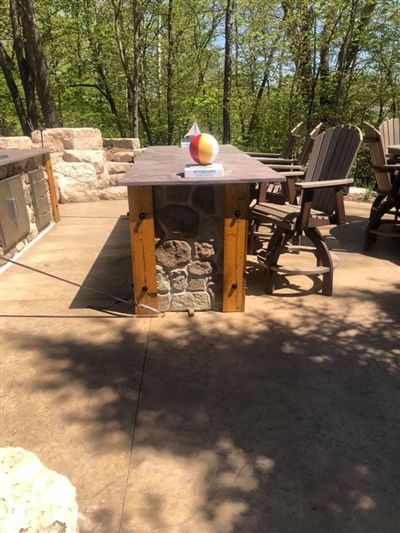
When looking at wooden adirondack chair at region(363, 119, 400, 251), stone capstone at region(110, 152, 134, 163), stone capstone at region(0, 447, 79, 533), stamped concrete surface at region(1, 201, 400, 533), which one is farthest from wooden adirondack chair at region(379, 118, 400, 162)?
stone capstone at region(0, 447, 79, 533)

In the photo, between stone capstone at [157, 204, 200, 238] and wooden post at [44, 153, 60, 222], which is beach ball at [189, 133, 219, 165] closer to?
stone capstone at [157, 204, 200, 238]

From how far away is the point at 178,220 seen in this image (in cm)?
281

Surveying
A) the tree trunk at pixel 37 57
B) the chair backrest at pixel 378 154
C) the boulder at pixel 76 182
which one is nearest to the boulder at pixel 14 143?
the boulder at pixel 76 182

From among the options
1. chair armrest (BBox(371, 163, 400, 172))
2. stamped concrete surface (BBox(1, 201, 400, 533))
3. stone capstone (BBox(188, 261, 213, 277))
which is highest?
chair armrest (BBox(371, 163, 400, 172))

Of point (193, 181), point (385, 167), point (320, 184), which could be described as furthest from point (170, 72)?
point (193, 181)

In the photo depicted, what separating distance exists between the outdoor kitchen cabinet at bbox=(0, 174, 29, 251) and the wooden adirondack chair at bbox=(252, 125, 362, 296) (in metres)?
2.56

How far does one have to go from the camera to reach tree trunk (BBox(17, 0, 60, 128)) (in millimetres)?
7652

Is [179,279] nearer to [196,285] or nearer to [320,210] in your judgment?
[196,285]

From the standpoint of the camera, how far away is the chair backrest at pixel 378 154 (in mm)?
4145

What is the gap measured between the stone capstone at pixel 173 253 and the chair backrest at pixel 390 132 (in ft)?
12.4

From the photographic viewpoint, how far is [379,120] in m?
10.5

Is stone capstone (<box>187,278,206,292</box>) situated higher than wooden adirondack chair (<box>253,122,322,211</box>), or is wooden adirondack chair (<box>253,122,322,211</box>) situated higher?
wooden adirondack chair (<box>253,122,322,211</box>)

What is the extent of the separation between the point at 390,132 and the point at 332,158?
2.40 meters

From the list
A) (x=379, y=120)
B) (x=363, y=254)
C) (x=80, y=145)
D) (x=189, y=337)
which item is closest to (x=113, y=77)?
(x=80, y=145)
